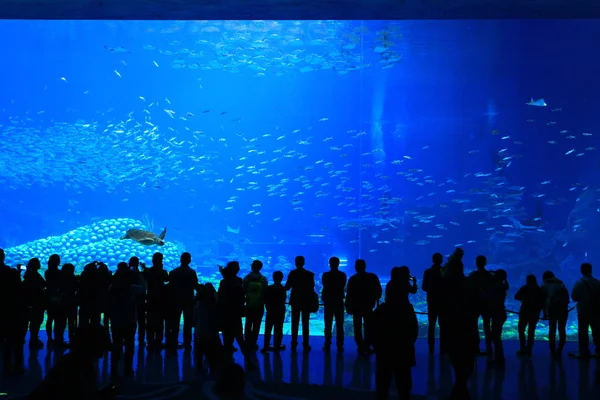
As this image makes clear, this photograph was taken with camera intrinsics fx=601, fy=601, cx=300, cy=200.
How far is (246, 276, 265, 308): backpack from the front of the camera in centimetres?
829

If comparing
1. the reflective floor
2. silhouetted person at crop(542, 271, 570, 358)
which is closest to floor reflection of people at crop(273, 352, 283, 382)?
the reflective floor

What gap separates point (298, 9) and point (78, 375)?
9229mm

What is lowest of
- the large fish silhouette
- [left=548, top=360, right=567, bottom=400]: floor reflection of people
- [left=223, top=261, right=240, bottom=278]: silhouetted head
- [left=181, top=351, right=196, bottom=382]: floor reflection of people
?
[left=548, top=360, right=567, bottom=400]: floor reflection of people

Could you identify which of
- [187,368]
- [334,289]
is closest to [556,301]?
[334,289]

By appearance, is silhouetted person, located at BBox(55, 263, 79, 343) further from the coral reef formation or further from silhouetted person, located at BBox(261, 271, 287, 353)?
the coral reef formation

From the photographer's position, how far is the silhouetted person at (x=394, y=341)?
15.3 ft

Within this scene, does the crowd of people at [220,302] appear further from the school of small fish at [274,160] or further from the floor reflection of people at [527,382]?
the school of small fish at [274,160]

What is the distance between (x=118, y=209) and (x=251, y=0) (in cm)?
2393

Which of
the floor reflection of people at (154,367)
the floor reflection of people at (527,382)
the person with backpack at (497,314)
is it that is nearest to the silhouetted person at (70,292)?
the floor reflection of people at (154,367)

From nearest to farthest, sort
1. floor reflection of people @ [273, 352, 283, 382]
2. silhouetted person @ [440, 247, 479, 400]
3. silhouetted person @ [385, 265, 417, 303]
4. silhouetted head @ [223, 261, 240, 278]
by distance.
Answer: silhouetted person @ [385, 265, 417, 303], silhouetted person @ [440, 247, 479, 400], floor reflection of people @ [273, 352, 283, 382], silhouetted head @ [223, 261, 240, 278]

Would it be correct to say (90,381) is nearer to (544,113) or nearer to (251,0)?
(251,0)

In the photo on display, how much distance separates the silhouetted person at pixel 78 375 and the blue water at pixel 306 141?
15.7 m

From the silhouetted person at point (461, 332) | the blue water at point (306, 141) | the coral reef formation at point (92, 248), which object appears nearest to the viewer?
the silhouetted person at point (461, 332)

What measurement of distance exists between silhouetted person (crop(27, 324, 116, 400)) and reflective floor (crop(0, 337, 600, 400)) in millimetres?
2958
